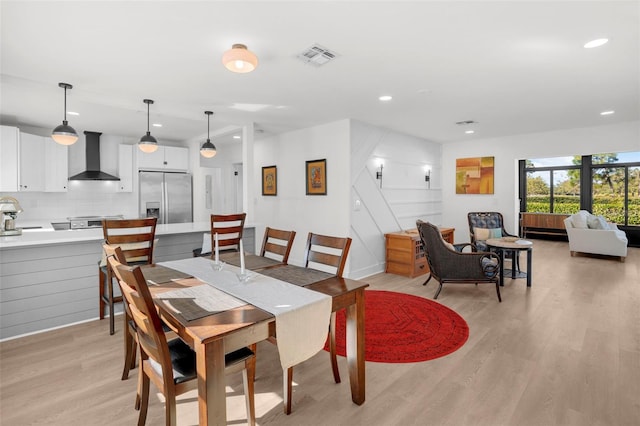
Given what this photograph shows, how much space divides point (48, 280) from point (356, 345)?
3072mm

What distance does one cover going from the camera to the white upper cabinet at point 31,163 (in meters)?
4.98

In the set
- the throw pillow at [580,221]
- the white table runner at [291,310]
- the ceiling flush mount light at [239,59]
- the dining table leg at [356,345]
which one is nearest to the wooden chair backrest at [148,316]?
the white table runner at [291,310]

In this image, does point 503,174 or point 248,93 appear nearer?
point 248,93

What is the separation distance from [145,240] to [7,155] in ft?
11.5

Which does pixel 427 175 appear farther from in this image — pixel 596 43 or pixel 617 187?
pixel 617 187

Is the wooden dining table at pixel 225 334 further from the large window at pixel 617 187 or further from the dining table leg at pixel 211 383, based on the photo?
the large window at pixel 617 187

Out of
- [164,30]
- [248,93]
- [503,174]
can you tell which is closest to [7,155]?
[248,93]

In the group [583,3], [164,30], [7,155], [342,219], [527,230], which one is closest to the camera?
[583,3]

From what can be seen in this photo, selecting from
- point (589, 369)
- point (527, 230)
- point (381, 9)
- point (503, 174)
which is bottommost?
point (589, 369)

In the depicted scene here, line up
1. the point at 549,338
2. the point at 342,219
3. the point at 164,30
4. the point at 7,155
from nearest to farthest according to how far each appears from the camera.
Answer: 1. the point at 164,30
2. the point at 549,338
3. the point at 7,155
4. the point at 342,219

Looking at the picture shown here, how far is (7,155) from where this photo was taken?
4.69 m

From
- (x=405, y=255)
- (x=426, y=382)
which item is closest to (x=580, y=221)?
(x=405, y=255)

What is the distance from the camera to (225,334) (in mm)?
1359

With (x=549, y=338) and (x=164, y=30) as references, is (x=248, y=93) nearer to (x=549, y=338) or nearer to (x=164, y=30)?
(x=164, y=30)
